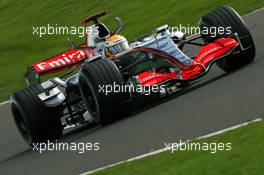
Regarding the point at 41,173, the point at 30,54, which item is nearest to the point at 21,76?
the point at 30,54

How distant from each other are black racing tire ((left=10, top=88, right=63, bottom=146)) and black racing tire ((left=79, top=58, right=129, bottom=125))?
0.97m

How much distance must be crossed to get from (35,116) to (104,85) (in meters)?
1.58

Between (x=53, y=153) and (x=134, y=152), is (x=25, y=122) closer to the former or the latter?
(x=53, y=153)

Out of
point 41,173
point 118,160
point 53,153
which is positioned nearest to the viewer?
point 118,160

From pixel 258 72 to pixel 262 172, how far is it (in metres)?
4.81

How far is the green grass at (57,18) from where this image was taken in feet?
62.6

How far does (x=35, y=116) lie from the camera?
11656 millimetres

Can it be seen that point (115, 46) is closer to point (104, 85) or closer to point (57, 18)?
point (104, 85)

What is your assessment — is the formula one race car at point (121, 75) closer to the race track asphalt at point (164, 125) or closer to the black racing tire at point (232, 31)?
the black racing tire at point (232, 31)

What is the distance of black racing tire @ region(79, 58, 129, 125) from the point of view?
10562 mm

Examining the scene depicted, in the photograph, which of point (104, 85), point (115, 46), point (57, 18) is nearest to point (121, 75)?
point (104, 85)

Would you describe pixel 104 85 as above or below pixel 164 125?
above

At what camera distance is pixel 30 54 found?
21438 millimetres

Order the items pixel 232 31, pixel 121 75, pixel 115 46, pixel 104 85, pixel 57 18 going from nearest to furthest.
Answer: pixel 104 85
pixel 121 75
pixel 232 31
pixel 115 46
pixel 57 18
